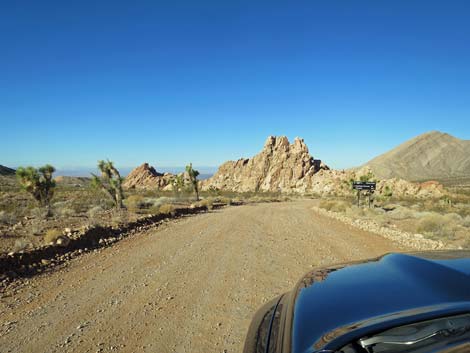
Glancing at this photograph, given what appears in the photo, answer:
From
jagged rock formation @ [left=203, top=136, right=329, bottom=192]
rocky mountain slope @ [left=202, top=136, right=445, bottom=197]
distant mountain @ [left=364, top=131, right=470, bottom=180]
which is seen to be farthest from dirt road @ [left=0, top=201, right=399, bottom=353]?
distant mountain @ [left=364, top=131, right=470, bottom=180]

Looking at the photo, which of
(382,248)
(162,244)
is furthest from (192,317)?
(382,248)

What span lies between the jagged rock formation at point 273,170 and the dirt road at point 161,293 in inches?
2979

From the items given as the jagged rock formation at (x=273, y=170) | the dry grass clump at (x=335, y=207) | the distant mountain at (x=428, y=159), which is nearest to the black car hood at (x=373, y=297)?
the dry grass clump at (x=335, y=207)

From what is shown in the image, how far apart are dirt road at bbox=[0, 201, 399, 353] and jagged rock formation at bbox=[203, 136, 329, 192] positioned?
7567cm

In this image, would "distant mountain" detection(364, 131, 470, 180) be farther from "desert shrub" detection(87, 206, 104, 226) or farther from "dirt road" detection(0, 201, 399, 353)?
"dirt road" detection(0, 201, 399, 353)

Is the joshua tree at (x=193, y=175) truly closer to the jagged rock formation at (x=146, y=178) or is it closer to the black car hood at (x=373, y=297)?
the black car hood at (x=373, y=297)

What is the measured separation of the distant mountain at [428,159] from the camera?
118 meters

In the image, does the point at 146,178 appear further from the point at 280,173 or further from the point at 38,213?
the point at 38,213

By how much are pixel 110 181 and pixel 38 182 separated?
5.98m

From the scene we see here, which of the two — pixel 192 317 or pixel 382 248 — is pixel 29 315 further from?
pixel 382 248

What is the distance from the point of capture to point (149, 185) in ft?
343

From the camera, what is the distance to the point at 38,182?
19938 mm

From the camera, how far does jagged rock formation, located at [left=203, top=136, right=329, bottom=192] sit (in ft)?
294

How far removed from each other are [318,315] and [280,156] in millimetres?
95479
